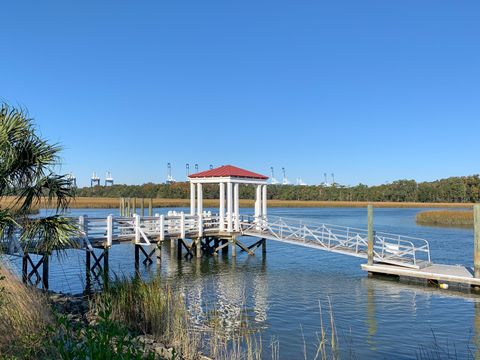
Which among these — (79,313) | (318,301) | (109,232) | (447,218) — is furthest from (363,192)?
(79,313)

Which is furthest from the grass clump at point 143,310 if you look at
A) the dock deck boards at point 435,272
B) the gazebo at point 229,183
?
the gazebo at point 229,183

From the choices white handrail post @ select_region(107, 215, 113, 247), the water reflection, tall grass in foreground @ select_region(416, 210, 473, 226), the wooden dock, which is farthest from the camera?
tall grass in foreground @ select_region(416, 210, 473, 226)

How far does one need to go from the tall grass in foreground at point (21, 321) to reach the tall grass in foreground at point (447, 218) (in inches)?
1818

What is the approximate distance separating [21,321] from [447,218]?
49.1 metres

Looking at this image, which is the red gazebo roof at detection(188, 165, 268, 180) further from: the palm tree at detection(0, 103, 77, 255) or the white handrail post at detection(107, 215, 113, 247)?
the palm tree at detection(0, 103, 77, 255)

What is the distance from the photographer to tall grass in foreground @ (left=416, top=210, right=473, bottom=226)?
47.1 metres

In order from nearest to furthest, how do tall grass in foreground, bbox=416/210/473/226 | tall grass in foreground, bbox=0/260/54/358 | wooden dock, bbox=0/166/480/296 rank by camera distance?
tall grass in foreground, bbox=0/260/54/358
wooden dock, bbox=0/166/480/296
tall grass in foreground, bbox=416/210/473/226

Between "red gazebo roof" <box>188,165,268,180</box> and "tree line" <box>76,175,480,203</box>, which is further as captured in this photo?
"tree line" <box>76,175,480,203</box>

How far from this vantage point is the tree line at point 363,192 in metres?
116

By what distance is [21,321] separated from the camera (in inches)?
270

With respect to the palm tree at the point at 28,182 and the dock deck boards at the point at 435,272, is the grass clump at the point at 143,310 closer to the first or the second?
the palm tree at the point at 28,182

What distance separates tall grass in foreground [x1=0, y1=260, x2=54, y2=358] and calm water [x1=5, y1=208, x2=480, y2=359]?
5.05 ft

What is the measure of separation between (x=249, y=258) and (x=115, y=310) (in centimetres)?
1548

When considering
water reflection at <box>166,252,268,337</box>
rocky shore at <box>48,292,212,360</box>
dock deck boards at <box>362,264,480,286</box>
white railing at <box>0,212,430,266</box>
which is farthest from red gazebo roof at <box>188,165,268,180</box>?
rocky shore at <box>48,292,212,360</box>
